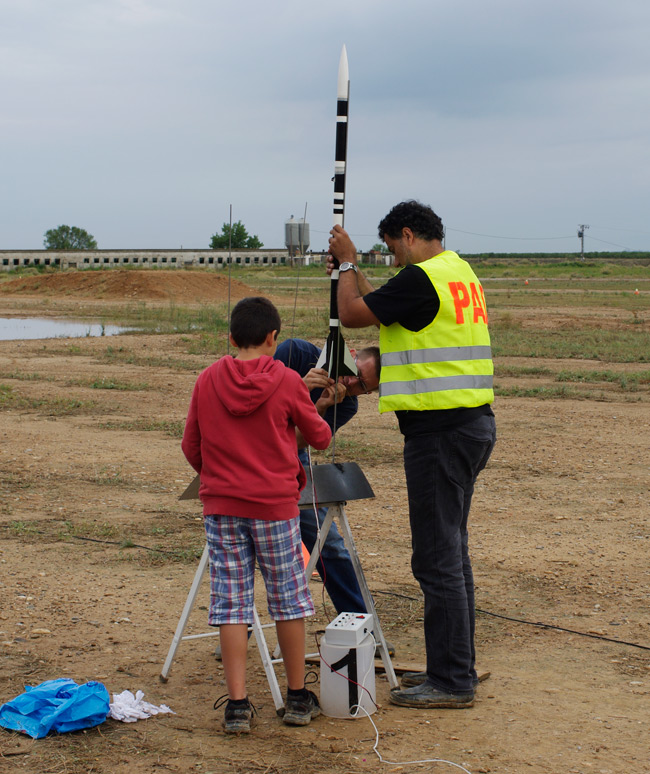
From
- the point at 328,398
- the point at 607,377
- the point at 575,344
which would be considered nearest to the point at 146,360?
the point at 607,377

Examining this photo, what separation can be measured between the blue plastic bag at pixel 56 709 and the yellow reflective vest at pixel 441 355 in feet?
6.02

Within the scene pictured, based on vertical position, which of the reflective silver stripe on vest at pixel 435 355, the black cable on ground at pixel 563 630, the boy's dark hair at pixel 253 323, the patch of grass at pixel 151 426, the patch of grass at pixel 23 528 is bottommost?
the black cable on ground at pixel 563 630

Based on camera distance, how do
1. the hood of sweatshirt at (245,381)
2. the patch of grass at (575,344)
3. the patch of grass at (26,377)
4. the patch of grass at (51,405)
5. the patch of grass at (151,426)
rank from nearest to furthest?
the hood of sweatshirt at (245,381) < the patch of grass at (151,426) < the patch of grass at (51,405) < the patch of grass at (26,377) < the patch of grass at (575,344)

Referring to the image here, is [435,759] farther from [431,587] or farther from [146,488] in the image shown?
[146,488]

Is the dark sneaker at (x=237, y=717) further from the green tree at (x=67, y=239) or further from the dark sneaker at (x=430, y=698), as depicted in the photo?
the green tree at (x=67, y=239)

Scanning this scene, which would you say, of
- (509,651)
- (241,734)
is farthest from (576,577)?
(241,734)

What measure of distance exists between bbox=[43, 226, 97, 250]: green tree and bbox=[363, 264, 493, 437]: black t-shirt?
133m

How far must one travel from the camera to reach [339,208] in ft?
14.4

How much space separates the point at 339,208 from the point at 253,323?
2.46 ft

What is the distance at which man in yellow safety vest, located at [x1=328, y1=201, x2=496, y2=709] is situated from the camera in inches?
165

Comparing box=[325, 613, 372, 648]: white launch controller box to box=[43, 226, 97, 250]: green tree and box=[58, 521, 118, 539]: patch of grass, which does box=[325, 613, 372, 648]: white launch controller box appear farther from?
box=[43, 226, 97, 250]: green tree

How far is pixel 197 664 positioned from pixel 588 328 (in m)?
25.6

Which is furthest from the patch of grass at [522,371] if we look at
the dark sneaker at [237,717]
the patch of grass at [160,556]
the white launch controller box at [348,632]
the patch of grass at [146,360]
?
the dark sneaker at [237,717]

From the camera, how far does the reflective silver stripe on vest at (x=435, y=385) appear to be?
421cm
